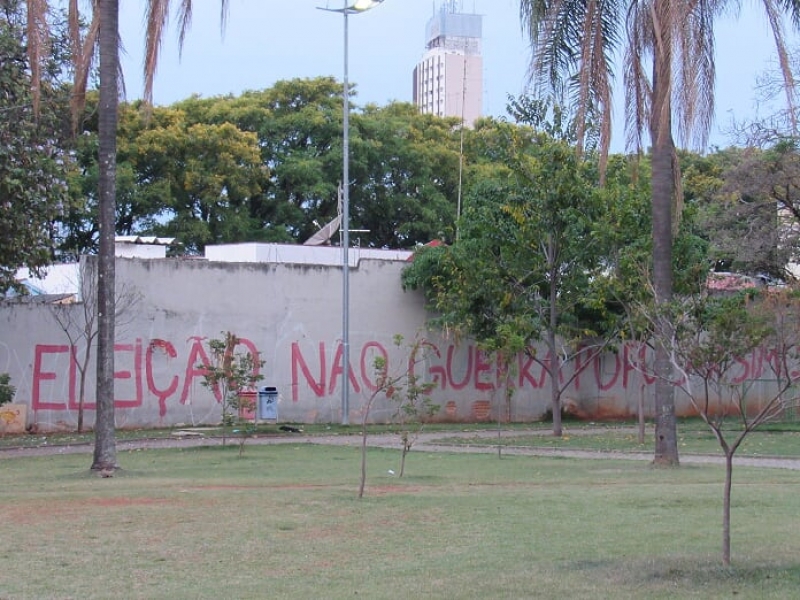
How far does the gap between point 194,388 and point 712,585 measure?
23211 millimetres

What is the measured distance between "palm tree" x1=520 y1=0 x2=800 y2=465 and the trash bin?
13.9 meters

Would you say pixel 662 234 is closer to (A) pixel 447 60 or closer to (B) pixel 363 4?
(B) pixel 363 4

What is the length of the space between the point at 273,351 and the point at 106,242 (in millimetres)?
14142

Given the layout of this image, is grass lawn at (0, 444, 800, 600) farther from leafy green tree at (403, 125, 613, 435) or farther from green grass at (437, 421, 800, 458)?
leafy green tree at (403, 125, 613, 435)

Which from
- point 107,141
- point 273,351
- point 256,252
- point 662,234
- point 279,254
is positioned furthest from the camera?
point 279,254

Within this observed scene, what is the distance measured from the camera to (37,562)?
945 centimetres

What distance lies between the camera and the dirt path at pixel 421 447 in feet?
66.8

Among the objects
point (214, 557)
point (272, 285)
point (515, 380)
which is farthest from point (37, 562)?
point (515, 380)

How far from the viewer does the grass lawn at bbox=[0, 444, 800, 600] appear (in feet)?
27.6

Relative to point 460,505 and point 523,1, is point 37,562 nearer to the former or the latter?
point 460,505

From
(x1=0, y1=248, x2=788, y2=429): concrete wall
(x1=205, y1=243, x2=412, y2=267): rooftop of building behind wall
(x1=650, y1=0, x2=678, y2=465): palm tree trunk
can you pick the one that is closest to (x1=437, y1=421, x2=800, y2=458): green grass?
(x1=0, y1=248, x2=788, y2=429): concrete wall

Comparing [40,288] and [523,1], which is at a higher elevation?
[523,1]

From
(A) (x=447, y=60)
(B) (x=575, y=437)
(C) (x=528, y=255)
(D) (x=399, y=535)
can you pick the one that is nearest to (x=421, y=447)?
(B) (x=575, y=437)

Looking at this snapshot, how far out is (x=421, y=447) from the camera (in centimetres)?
2414
